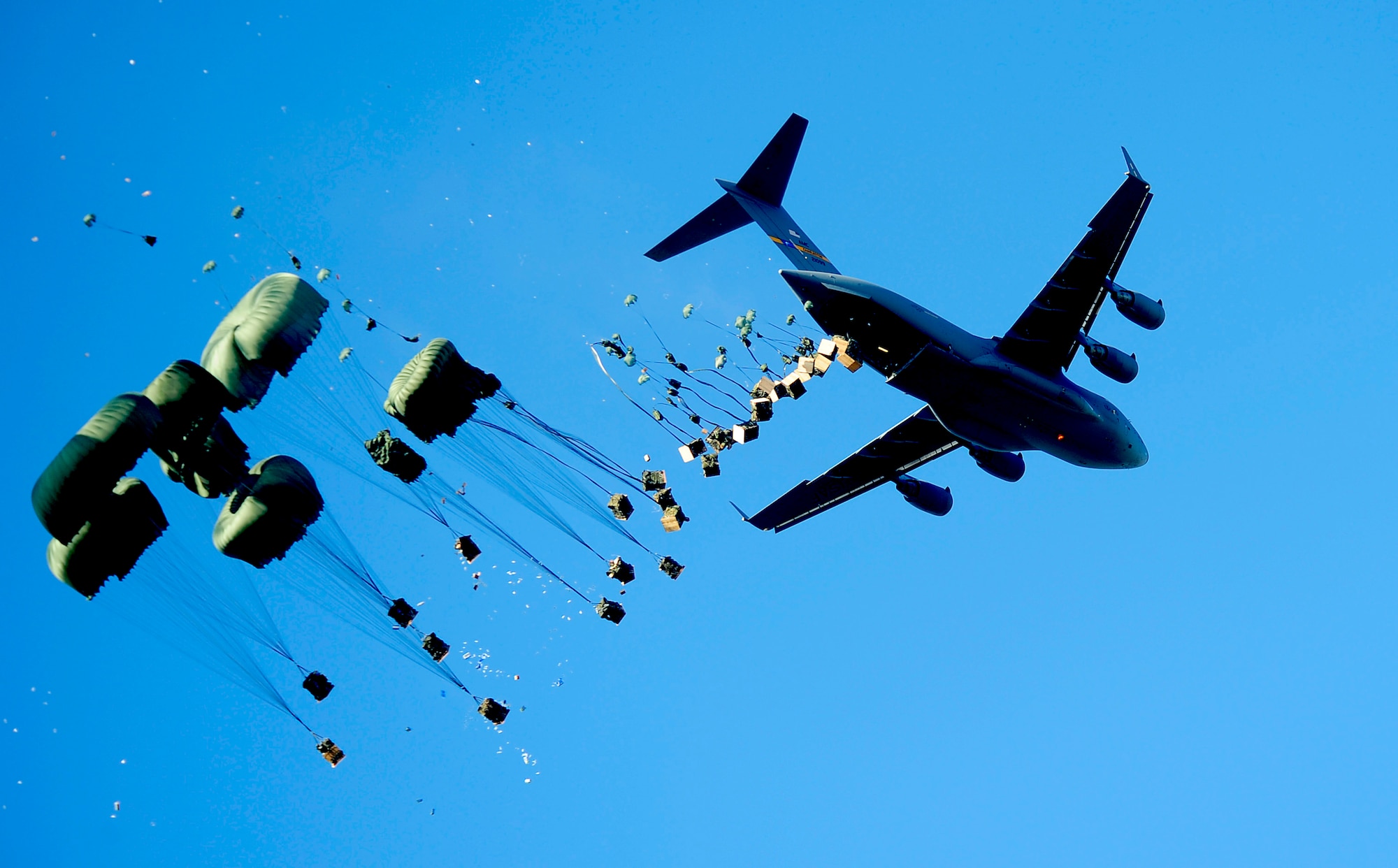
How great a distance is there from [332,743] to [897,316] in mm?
14300

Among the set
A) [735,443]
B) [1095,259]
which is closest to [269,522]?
[735,443]

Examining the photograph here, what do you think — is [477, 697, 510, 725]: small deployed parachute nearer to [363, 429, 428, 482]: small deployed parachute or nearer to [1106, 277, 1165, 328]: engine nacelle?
[363, 429, 428, 482]: small deployed parachute

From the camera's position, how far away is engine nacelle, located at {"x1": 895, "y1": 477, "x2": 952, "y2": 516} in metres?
23.5

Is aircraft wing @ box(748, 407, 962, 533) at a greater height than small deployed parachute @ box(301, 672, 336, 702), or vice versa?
aircraft wing @ box(748, 407, 962, 533)

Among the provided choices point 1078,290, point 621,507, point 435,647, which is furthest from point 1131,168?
point 435,647

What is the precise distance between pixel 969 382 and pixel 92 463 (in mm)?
15658

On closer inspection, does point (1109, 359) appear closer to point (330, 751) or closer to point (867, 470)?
point (867, 470)

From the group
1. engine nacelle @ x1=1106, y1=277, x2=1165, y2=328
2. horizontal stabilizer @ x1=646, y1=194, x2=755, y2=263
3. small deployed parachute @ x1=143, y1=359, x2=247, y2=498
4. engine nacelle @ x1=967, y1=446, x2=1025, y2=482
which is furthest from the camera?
engine nacelle @ x1=967, y1=446, x2=1025, y2=482

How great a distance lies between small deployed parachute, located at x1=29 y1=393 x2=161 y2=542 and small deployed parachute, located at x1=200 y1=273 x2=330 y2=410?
1777mm

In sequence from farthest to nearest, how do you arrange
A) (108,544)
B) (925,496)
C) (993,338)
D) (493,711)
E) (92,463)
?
(925,496), (993,338), (493,711), (108,544), (92,463)

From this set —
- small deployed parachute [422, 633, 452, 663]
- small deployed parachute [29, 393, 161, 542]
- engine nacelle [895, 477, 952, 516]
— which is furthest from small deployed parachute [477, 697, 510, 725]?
engine nacelle [895, 477, 952, 516]

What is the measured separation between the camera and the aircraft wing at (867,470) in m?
22.8

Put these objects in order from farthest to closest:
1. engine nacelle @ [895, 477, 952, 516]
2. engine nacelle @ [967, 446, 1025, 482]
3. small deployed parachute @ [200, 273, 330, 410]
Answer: engine nacelle @ [895, 477, 952, 516] → engine nacelle @ [967, 446, 1025, 482] → small deployed parachute @ [200, 273, 330, 410]

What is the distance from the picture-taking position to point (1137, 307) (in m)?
19.5
